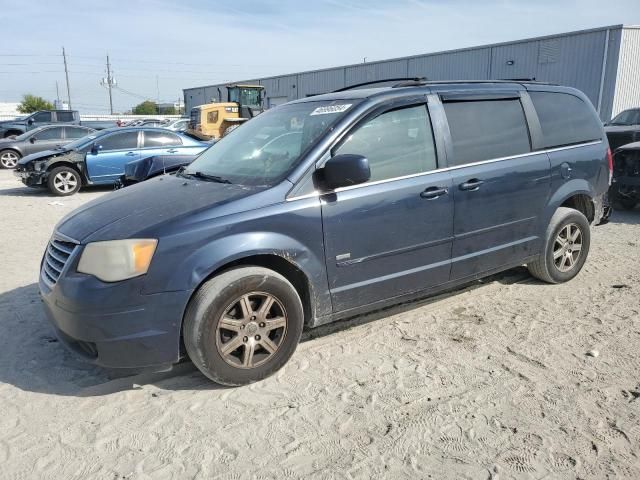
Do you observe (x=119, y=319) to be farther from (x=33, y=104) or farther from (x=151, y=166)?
(x=33, y=104)

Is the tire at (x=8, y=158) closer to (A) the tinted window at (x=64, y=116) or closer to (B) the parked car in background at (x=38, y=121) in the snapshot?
(B) the parked car in background at (x=38, y=121)

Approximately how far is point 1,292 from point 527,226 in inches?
195

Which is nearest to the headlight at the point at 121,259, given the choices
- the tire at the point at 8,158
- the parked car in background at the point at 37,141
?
the parked car in background at the point at 37,141

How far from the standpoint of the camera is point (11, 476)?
96.5 inches

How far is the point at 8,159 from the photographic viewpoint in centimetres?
1620

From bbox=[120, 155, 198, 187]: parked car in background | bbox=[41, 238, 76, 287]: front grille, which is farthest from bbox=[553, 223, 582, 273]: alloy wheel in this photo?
bbox=[41, 238, 76, 287]: front grille

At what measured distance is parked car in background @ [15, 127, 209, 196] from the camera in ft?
37.0

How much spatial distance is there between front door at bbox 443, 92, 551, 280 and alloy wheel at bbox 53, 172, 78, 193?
32.7ft

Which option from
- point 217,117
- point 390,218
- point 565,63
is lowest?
point 390,218

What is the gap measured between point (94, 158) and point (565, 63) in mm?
22604

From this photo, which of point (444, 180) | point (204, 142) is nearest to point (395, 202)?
point (444, 180)

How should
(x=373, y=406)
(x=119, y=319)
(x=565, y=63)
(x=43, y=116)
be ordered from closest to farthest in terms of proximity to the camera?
(x=119, y=319) < (x=373, y=406) < (x=43, y=116) < (x=565, y=63)

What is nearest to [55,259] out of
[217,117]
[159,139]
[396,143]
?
[396,143]

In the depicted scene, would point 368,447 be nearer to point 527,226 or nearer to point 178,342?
point 178,342
